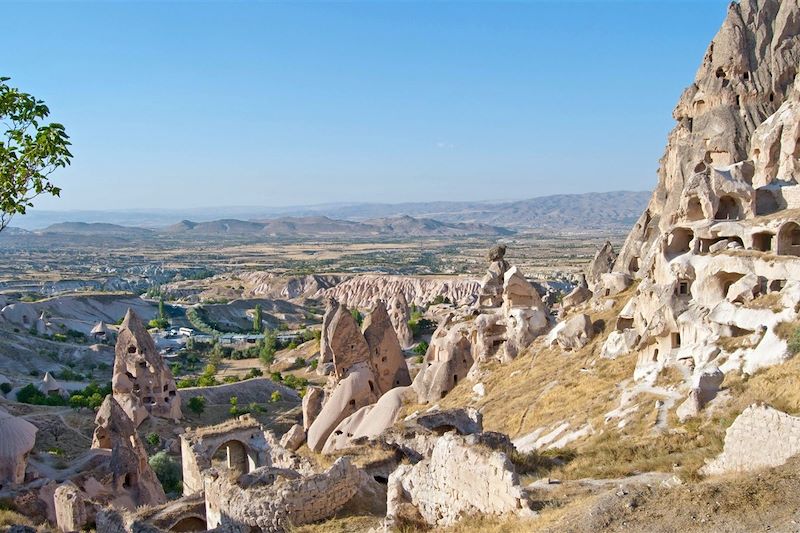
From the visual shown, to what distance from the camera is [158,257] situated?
622ft

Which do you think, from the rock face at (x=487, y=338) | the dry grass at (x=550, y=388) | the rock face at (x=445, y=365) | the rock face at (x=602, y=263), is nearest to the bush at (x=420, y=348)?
the rock face at (x=602, y=263)

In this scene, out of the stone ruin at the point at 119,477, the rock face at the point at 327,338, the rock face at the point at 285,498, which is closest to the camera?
the rock face at the point at 285,498

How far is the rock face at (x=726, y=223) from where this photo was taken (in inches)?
630

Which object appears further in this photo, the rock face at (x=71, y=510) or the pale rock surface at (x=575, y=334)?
the pale rock surface at (x=575, y=334)

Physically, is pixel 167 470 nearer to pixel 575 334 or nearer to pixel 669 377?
pixel 575 334

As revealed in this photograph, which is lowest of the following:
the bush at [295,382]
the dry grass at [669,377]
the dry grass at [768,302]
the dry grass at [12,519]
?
the bush at [295,382]

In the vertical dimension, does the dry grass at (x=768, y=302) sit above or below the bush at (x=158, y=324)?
above

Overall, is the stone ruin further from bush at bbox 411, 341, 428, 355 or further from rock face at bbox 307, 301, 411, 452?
bush at bbox 411, 341, 428, 355

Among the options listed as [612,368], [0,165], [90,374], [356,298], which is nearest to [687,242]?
[612,368]

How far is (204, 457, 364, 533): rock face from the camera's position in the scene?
34.1 feet

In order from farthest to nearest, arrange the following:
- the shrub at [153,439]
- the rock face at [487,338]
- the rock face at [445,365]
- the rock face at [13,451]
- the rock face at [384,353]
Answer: the shrub at [153,439] → the rock face at [384,353] → the rock face at [487,338] → the rock face at [445,365] → the rock face at [13,451]

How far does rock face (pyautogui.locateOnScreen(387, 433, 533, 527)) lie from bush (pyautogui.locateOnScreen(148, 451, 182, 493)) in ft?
54.4

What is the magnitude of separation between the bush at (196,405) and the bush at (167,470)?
323 inches

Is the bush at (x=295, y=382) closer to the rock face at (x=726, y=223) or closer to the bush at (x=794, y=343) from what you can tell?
the rock face at (x=726, y=223)
